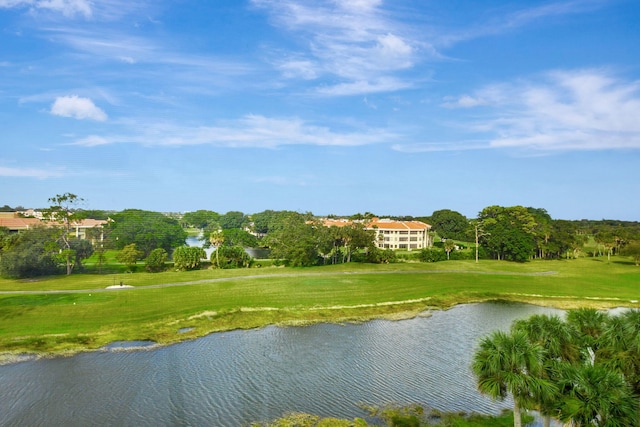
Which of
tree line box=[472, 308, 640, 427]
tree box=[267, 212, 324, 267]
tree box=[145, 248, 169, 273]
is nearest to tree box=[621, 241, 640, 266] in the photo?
tree box=[267, 212, 324, 267]

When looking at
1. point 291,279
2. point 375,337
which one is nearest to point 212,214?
point 291,279

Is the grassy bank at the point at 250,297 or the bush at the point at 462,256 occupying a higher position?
the bush at the point at 462,256

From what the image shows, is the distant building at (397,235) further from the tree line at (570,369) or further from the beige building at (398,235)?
the tree line at (570,369)

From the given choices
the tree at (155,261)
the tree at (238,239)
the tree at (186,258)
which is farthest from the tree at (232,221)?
the tree at (155,261)

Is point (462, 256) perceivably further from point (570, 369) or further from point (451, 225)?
point (570, 369)

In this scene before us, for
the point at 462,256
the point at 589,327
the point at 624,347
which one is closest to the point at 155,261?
the point at 589,327
